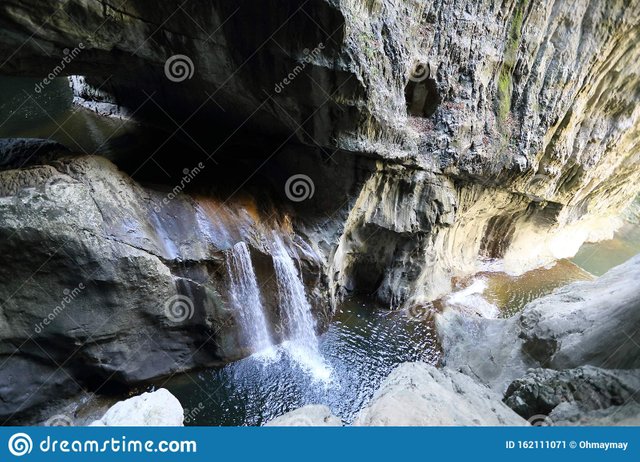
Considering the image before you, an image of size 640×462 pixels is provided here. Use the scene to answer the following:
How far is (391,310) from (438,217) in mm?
3027

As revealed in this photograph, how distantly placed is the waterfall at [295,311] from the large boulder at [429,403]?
4577mm

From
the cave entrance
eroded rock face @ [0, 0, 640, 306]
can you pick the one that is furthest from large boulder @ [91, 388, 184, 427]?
the cave entrance

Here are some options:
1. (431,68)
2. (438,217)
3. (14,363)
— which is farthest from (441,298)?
(14,363)

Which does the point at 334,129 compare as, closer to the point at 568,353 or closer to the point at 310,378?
the point at 310,378

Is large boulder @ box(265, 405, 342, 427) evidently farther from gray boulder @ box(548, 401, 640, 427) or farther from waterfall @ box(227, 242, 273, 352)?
waterfall @ box(227, 242, 273, 352)

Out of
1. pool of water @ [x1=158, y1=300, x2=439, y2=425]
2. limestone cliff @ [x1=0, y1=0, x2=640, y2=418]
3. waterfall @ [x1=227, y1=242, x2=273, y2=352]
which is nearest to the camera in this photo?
limestone cliff @ [x1=0, y1=0, x2=640, y2=418]

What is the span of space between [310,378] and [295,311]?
164 centimetres

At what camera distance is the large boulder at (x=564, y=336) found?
5.25 meters

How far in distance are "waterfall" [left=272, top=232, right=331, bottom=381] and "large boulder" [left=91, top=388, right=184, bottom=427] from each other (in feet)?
16.3

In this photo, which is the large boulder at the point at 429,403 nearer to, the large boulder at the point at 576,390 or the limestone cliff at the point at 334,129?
the large boulder at the point at 576,390

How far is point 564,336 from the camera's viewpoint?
20.9 ft

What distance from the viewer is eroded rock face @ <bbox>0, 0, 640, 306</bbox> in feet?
22.3

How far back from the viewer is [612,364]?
485 centimetres

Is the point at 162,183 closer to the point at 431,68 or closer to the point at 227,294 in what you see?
the point at 227,294
